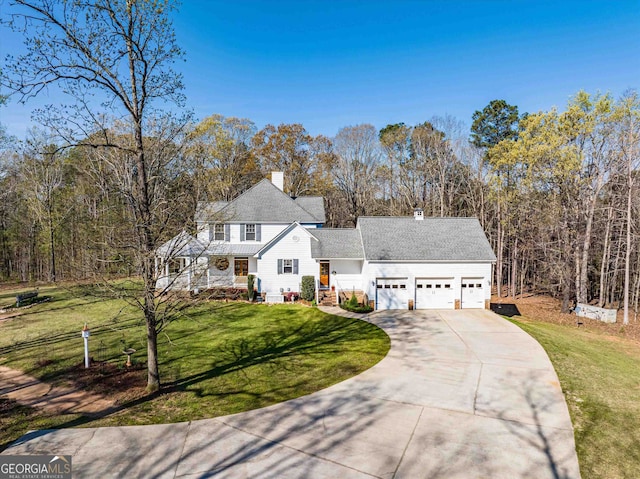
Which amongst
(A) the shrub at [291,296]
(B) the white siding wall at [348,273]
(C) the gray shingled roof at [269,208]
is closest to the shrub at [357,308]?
(B) the white siding wall at [348,273]

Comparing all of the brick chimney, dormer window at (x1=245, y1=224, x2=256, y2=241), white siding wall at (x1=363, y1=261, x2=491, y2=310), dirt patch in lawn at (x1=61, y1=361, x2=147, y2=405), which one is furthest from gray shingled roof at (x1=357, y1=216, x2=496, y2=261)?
dirt patch in lawn at (x1=61, y1=361, x2=147, y2=405)

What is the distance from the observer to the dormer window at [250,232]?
27.2 metres

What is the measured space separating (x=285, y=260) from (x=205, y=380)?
1294cm

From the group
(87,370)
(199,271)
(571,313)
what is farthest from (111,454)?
(571,313)

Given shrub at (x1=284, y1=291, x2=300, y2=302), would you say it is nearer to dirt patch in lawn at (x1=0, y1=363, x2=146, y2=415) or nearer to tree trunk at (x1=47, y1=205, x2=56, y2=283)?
dirt patch in lawn at (x1=0, y1=363, x2=146, y2=415)

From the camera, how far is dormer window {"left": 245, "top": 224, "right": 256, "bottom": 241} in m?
27.2

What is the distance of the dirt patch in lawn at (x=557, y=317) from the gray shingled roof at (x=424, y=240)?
5.47 meters

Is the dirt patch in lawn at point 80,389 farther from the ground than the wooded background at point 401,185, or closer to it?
closer to it

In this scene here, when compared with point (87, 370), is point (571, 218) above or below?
above

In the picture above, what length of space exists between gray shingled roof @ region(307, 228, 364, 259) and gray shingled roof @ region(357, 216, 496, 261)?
105 cm

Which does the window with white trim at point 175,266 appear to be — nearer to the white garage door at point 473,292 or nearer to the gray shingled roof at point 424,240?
the gray shingled roof at point 424,240

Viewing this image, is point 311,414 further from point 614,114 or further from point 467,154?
point 467,154

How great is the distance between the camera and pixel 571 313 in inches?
914

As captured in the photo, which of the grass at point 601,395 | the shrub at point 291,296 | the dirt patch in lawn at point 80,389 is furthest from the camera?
the shrub at point 291,296
